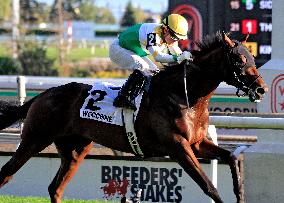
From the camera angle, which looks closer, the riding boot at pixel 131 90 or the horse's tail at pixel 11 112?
the riding boot at pixel 131 90

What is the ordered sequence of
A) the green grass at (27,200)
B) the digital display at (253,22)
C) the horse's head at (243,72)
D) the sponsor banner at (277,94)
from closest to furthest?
the horse's head at (243,72) < the sponsor banner at (277,94) < the green grass at (27,200) < the digital display at (253,22)

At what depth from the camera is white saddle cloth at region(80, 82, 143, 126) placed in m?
7.50

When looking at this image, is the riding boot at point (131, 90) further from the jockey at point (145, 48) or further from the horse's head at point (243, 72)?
the horse's head at point (243, 72)

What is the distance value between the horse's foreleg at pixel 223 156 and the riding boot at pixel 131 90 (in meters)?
0.60

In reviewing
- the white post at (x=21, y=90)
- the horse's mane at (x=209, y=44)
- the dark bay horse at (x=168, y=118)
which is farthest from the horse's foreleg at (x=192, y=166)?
the white post at (x=21, y=90)

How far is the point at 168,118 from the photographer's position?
719cm

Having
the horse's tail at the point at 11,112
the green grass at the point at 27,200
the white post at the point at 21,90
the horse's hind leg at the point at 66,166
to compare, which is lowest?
the green grass at the point at 27,200

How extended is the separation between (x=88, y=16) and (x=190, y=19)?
5107 cm

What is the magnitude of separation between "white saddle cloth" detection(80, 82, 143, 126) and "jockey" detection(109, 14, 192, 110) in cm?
9

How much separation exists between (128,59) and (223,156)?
3.74ft

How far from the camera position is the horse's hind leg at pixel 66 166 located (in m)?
7.68

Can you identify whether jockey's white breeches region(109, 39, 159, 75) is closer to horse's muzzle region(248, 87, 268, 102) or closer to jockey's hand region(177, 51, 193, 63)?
jockey's hand region(177, 51, 193, 63)

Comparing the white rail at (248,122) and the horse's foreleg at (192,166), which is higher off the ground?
the white rail at (248,122)

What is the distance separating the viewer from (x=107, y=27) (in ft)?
222
